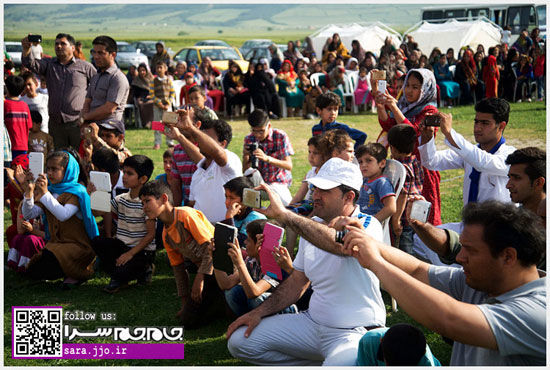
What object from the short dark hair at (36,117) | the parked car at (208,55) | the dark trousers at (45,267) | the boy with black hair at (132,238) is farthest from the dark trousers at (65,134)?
the parked car at (208,55)

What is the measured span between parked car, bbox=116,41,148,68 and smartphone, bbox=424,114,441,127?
22.2m

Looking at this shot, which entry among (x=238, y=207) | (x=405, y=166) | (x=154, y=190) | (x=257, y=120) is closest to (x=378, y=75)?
(x=405, y=166)

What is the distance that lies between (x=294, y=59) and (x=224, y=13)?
5167 inches

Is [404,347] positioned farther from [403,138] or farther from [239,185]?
[403,138]

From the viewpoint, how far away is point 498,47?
1923 centimetres

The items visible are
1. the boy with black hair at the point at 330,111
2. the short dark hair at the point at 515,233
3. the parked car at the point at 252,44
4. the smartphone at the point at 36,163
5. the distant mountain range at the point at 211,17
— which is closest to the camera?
the short dark hair at the point at 515,233

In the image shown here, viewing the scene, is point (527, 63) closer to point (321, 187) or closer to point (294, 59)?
point (294, 59)

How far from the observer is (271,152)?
635 cm

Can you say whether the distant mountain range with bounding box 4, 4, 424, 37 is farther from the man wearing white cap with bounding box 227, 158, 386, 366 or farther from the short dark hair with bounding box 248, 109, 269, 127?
the man wearing white cap with bounding box 227, 158, 386, 366

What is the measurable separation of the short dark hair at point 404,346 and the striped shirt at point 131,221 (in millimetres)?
3315

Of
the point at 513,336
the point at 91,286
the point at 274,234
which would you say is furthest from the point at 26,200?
the point at 513,336

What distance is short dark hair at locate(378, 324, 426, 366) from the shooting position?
283 centimetres

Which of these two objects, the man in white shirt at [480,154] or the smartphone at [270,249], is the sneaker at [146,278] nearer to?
the smartphone at [270,249]

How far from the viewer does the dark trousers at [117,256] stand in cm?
557
